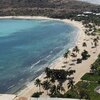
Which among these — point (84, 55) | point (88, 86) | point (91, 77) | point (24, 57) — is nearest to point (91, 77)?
point (91, 77)

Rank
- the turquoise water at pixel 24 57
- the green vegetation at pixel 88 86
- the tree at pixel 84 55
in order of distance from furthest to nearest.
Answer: the tree at pixel 84 55 < the turquoise water at pixel 24 57 < the green vegetation at pixel 88 86

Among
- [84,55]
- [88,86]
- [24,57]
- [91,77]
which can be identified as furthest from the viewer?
[24,57]

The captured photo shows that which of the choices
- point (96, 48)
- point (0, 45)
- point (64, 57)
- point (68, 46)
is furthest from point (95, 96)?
point (0, 45)

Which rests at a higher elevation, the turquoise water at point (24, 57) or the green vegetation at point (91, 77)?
the green vegetation at point (91, 77)

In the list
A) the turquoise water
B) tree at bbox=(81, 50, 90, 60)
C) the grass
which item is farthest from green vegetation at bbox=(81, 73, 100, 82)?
tree at bbox=(81, 50, 90, 60)

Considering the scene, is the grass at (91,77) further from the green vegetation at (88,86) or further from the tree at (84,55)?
the tree at (84,55)

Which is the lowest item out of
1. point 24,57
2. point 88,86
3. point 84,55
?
point 24,57

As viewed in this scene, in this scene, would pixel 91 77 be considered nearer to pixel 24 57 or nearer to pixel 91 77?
pixel 91 77

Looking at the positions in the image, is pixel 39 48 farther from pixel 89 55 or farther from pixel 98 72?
pixel 98 72

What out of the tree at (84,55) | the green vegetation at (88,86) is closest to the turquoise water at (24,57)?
the tree at (84,55)

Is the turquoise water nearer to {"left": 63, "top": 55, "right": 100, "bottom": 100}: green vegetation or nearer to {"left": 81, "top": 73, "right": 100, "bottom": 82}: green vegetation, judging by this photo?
{"left": 81, "top": 73, "right": 100, "bottom": 82}: green vegetation

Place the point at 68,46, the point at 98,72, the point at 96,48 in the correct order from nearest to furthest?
the point at 98,72 < the point at 96,48 < the point at 68,46
